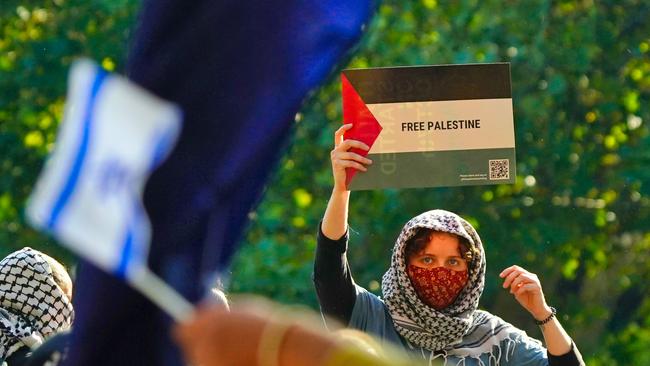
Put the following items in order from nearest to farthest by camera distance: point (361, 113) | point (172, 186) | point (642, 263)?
point (172, 186) < point (361, 113) < point (642, 263)

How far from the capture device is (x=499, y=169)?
4.23m

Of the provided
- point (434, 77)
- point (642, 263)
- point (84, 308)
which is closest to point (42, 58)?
point (642, 263)

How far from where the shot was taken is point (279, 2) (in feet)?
5.94

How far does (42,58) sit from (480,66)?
6958 mm

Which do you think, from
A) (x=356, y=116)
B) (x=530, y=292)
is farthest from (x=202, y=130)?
(x=530, y=292)

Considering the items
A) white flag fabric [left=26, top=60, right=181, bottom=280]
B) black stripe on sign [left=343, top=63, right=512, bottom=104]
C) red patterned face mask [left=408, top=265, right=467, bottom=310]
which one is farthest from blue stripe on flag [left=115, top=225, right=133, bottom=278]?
red patterned face mask [left=408, top=265, right=467, bottom=310]

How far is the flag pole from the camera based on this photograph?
1.74 meters

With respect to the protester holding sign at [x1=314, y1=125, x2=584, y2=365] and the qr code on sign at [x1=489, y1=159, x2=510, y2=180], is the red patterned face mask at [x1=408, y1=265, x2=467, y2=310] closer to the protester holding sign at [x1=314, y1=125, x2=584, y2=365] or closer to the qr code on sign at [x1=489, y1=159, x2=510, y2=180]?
the protester holding sign at [x1=314, y1=125, x2=584, y2=365]

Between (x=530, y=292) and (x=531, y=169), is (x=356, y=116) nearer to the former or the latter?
(x=530, y=292)

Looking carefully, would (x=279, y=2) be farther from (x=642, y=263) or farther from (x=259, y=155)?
(x=642, y=263)

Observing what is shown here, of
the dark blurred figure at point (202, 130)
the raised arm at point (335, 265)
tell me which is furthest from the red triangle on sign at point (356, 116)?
the dark blurred figure at point (202, 130)

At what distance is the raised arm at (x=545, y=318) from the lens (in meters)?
4.34

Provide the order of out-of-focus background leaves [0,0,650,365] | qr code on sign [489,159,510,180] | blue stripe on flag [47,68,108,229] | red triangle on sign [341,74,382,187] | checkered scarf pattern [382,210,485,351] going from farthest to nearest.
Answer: out-of-focus background leaves [0,0,650,365] < checkered scarf pattern [382,210,485,351] < qr code on sign [489,159,510,180] < red triangle on sign [341,74,382,187] < blue stripe on flag [47,68,108,229]

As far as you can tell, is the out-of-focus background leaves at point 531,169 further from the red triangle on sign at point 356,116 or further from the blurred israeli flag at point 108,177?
the blurred israeli flag at point 108,177
